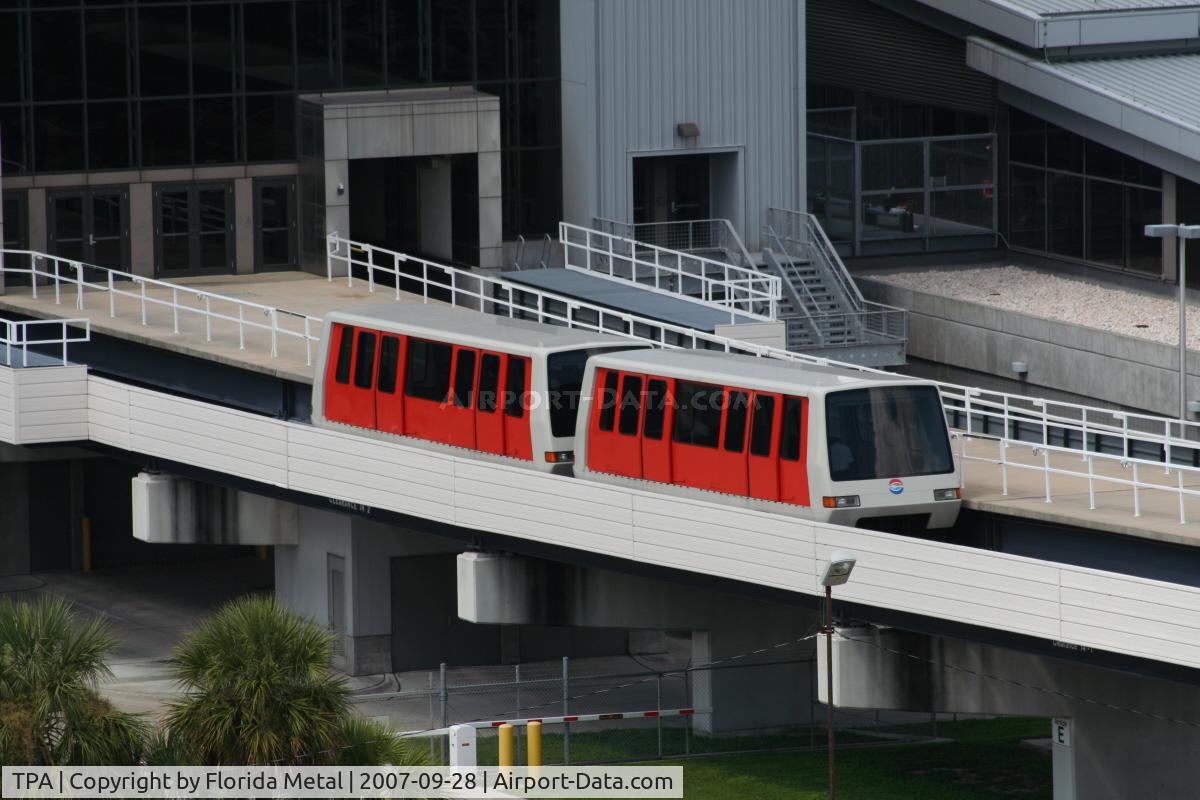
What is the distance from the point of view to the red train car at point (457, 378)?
31.5m

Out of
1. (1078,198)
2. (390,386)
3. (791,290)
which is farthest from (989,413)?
(1078,198)

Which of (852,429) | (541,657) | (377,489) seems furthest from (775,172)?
(852,429)

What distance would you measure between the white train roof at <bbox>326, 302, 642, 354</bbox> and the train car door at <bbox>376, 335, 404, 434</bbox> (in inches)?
9.7

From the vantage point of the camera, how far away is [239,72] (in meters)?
48.0

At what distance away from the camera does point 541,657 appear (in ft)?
126

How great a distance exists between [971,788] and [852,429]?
19.0 feet

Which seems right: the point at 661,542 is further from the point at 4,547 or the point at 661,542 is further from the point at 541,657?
the point at 4,547

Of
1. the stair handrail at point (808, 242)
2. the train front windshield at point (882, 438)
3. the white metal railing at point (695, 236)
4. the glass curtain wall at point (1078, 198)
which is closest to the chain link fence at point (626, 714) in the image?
the train front windshield at point (882, 438)

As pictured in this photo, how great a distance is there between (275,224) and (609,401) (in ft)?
65.9

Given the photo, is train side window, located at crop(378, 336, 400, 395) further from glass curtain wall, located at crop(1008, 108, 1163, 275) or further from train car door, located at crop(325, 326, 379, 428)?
glass curtain wall, located at crop(1008, 108, 1163, 275)

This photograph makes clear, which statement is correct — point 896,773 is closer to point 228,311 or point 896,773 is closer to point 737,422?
point 737,422

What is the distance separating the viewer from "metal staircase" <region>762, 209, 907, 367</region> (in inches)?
1887

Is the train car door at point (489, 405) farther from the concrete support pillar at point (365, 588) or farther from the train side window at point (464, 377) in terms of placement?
the concrete support pillar at point (365, 588)

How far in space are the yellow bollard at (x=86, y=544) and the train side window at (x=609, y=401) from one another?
58.0 ft
